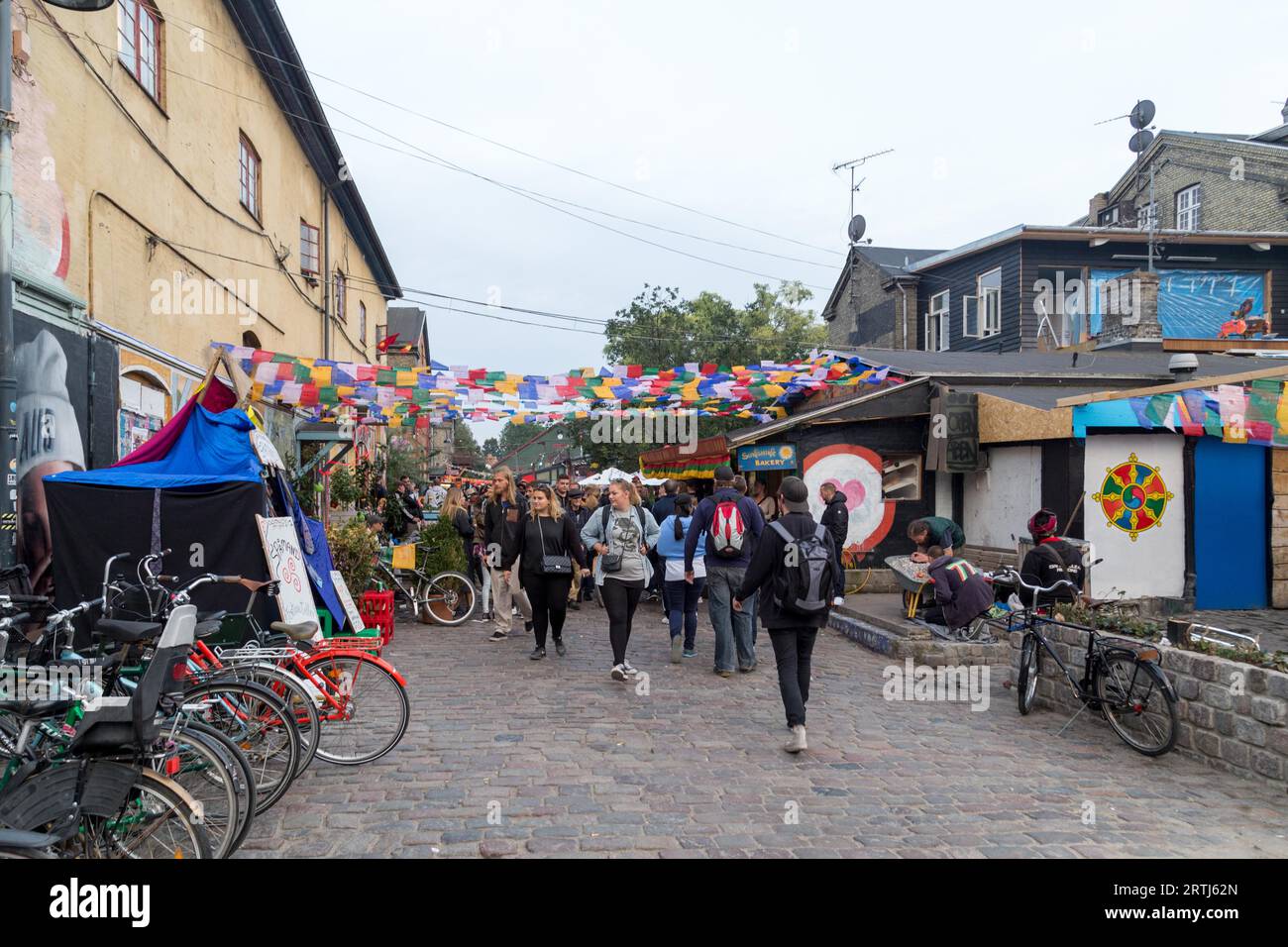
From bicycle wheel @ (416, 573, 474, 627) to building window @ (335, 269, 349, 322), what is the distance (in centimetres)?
1208

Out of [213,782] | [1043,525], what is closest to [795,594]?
[1043,525]

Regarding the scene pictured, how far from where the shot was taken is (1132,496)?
441 inches

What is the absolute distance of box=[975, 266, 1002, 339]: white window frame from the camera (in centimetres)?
2411

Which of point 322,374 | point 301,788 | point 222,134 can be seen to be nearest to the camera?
point 301,788

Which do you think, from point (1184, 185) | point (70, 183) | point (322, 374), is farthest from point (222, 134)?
point (1184, 185)

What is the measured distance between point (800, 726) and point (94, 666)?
4.05 m

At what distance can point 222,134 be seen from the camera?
12016 millimetres

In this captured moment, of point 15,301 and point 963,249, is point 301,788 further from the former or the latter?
point 963,249

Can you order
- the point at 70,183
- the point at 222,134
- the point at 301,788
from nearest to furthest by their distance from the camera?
the point at 301,788, the point at 70,183, the point at 222,134

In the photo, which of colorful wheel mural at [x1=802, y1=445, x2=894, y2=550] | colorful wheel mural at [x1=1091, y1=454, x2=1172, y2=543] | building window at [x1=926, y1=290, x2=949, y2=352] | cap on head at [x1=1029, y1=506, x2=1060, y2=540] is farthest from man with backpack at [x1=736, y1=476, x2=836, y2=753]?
building window at [x1=926, y1=290, x2=949, y2=352]

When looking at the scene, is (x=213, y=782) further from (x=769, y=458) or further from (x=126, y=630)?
(x=769, y=458)

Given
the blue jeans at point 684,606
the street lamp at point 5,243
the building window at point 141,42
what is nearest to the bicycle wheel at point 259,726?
the street lamp at point 5,243

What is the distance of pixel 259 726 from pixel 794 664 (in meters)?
3.40

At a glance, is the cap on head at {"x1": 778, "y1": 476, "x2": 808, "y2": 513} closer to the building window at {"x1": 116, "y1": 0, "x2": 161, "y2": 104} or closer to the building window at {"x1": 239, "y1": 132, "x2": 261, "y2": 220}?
the building window at {"x1": 116, "y1": 0, "x2": 161, "y2": 104}
